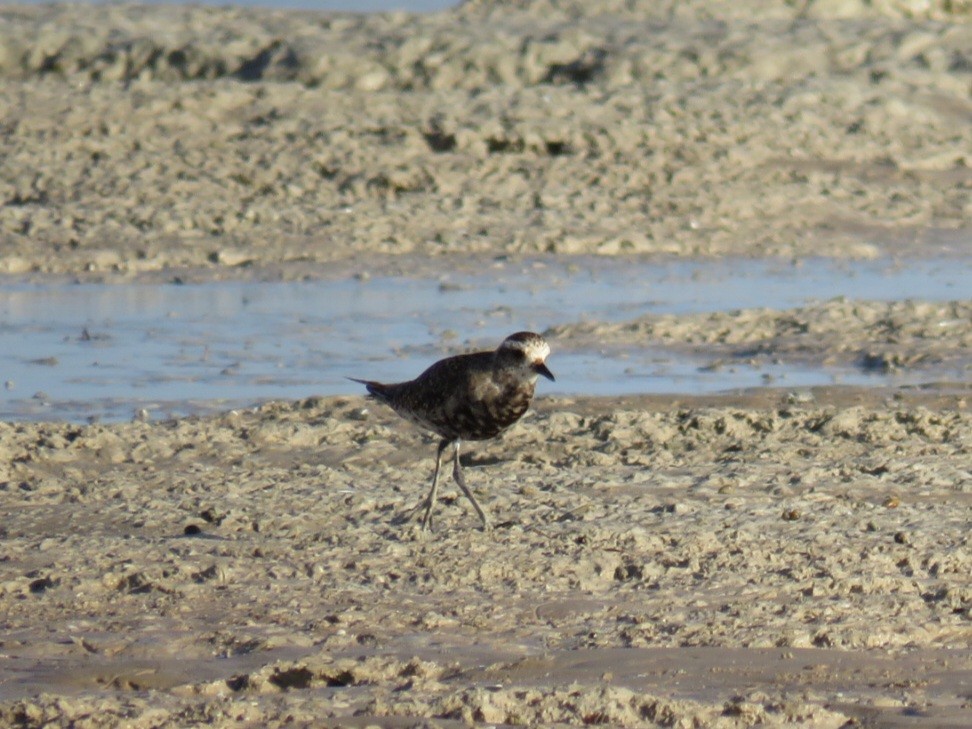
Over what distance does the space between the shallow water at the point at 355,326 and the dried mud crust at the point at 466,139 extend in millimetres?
781

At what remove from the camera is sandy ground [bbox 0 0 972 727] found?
16.5 feet

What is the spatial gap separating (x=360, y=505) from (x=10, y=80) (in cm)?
1403

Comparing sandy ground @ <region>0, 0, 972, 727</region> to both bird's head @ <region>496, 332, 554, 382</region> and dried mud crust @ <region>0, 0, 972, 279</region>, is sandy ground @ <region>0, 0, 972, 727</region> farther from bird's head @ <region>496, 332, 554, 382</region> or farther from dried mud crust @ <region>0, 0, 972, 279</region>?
bird's head @ <region>496, 332, 554, 382</region>

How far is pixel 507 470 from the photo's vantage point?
761cm

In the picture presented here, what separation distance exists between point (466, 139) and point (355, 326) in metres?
5.46

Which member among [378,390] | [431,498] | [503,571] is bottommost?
[503,571]

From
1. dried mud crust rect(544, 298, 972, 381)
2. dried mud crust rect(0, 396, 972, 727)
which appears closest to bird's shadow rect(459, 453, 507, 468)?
dried mud crust rect(0, 396, 972, 727)

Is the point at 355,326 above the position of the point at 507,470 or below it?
above

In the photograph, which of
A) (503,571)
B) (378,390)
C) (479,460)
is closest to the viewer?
(503,571)

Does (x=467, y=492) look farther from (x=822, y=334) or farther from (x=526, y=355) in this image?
(x=822, y=334)

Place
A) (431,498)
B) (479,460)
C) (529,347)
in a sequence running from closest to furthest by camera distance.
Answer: (529,347) → (431,498) → (479,460)

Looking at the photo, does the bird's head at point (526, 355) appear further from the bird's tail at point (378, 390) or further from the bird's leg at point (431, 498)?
Result: the bird's tail at point (378, 390)

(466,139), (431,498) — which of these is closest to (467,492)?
(431,498)

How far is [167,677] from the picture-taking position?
505 cm
